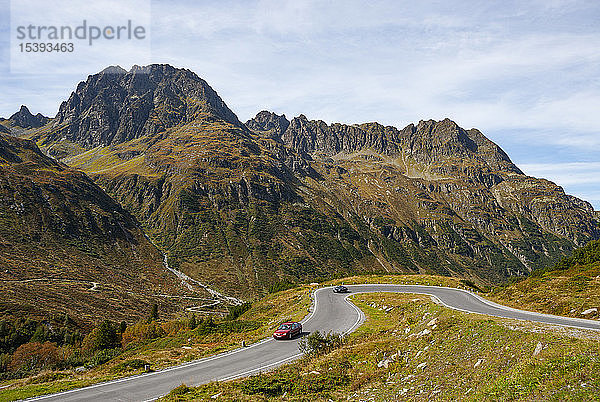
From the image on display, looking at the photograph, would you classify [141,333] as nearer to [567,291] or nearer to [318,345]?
[318,345]

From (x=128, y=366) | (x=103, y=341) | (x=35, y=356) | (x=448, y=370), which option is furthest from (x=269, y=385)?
(x=103, y=341)

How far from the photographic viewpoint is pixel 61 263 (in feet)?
450

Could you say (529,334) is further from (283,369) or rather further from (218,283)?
(218,283)

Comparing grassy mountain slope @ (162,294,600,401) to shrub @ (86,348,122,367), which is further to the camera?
shrub @ (86,348,122,367)

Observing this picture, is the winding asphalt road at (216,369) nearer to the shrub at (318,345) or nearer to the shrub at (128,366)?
the shrub at (318,345)

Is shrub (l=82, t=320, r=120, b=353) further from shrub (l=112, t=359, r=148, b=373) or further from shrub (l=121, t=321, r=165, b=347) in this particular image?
shrub (l=112, t=359, r=148, b=373)

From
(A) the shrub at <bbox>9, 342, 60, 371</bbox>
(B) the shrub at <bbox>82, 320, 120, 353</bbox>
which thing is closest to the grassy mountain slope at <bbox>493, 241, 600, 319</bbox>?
(A) the shrub at <bbox>9, 342, 60, 371</bbox>

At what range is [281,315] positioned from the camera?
4409 centimetres

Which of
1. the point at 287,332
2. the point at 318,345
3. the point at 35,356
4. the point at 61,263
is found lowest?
the point at 35,356

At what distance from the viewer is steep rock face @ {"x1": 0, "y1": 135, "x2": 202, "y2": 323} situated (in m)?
84.3

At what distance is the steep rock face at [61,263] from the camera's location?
84312 mm

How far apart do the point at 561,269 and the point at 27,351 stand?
74.9m

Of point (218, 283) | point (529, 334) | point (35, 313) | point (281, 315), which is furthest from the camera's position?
point (218, 283)

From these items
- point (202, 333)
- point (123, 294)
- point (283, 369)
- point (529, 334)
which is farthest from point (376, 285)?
point (123, 294)
